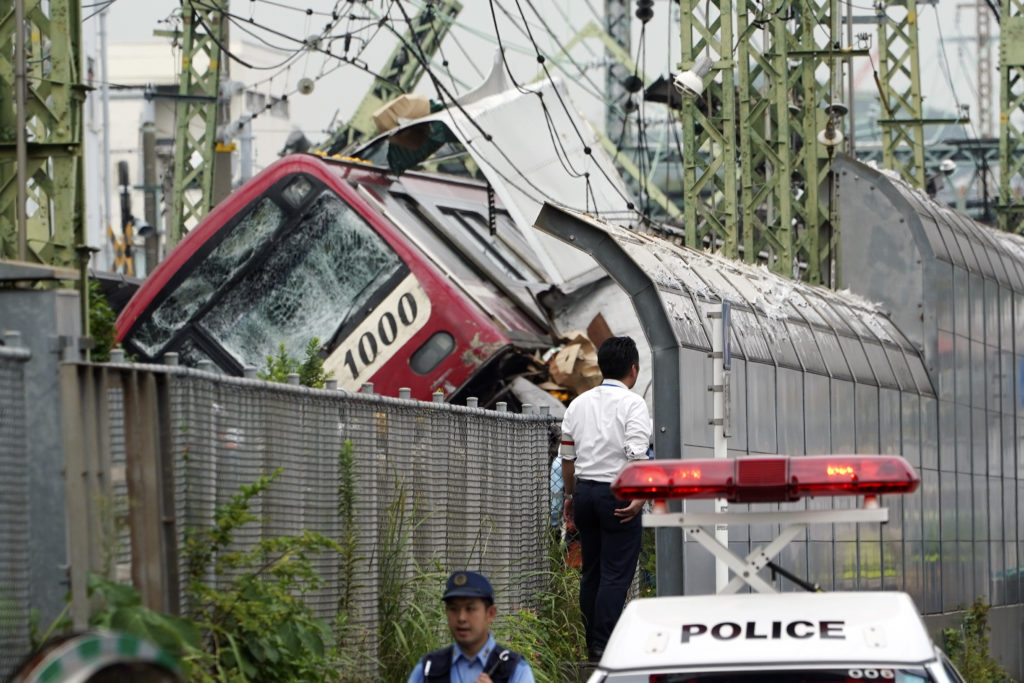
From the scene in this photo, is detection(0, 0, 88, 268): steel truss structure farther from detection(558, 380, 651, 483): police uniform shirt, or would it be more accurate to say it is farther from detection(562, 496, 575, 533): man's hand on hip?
detection(562, 496, 575, 533): man's hand on hip

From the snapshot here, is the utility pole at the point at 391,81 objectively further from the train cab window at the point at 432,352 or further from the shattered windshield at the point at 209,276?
the train cab window at the point at 432,352

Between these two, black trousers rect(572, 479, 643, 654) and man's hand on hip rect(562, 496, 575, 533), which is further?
man's hand on hip rect(562, 496, 575, 533)

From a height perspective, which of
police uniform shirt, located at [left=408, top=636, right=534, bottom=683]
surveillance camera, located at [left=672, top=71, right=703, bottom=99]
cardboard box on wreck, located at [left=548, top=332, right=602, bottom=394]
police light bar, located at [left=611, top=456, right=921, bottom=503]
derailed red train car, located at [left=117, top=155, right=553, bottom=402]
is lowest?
police uniform shirt, located at [left=408, top=636, right=534, bottom=683]

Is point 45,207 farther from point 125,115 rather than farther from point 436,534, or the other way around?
point 125,115

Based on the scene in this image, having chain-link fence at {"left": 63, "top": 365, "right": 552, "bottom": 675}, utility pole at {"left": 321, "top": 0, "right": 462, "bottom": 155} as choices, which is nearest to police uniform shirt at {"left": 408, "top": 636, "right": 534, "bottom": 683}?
chain-link fence at {"left": 63, "top": 365, "right": 552, "bottom": 675}

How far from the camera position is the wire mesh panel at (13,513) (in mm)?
6453

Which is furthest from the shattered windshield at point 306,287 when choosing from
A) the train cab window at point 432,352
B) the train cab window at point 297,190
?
the train cab window at point 432,352

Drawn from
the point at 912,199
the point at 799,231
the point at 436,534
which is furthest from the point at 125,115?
the point at 436,534

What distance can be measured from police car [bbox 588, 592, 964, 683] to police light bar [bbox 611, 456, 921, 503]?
0.36 meters

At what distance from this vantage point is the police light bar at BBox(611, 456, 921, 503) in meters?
6.77

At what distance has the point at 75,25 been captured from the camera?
9492mm

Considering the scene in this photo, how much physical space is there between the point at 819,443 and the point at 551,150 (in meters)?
9.28

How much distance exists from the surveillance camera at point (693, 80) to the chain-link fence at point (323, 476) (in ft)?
27.6

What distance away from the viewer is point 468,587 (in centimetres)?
713
